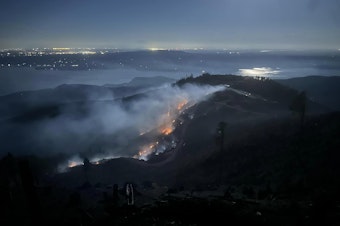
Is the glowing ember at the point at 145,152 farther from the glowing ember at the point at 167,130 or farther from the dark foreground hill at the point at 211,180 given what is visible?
the glowing ember at the point at 167,130

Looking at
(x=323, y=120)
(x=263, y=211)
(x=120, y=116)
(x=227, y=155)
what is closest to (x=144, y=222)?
(x=263, y=211)

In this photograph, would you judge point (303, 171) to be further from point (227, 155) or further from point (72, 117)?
point (72, 117)

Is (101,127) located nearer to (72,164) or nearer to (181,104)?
(181,104)

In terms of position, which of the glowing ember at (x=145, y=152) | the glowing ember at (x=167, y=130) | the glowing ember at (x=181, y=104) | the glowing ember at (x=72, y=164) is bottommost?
the glowing ember at (x=72, y=164)

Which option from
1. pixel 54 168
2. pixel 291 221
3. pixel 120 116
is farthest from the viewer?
pixel 120 116

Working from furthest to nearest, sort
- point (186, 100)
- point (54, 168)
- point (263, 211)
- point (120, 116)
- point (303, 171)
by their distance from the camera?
1. point (120, 116)
2. point (186, 100)
3. point (54, 168)
4. point (303, 171)
5. point (263, 211)

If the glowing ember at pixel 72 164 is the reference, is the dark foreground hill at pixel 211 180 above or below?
above

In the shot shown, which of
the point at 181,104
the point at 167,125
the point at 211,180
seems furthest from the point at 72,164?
the point at 211,180

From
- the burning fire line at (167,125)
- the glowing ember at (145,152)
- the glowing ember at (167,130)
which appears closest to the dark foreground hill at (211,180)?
the glowing ember at (167,130)

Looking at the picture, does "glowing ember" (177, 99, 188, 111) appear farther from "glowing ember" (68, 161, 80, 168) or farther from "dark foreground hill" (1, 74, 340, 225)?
"glowing ember" (68, 161, 80, 168)

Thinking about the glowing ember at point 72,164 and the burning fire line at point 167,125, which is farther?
the glowing ember at point 72,164
